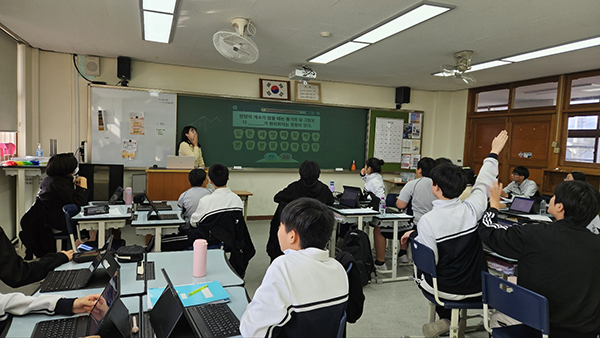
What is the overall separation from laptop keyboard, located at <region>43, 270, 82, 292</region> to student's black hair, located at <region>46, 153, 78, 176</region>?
181 cm

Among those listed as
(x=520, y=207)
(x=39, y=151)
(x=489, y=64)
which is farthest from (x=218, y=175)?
(x=489, y=64)

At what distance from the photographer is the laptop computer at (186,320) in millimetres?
1285

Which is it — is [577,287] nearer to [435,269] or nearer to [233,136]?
[435,269]

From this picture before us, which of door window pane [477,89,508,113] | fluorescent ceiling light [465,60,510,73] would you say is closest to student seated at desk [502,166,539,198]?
door window pane [477,89,508,113]

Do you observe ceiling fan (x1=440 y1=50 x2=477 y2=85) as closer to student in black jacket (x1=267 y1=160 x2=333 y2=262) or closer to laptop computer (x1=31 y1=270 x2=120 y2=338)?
student in black jacket (x1=267 y1=160 x2=333 y2=262)

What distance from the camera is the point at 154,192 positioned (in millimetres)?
5078

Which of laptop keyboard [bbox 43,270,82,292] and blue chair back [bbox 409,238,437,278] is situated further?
blue chair back [bbox 409,238,437,278]

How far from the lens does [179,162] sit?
5.20m

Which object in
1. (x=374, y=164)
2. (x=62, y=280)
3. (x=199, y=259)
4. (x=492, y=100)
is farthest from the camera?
(x=492, y=100)

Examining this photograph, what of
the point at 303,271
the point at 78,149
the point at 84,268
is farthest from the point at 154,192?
the point at 303,271

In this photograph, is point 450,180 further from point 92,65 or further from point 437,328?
point 92,65

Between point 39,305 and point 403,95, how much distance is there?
6.86 m

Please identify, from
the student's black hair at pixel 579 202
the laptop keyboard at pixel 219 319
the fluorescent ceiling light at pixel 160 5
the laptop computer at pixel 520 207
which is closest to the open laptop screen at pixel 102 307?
the laptop keyboard at pixel 219 319

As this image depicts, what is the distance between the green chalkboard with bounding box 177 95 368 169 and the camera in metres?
6.22
